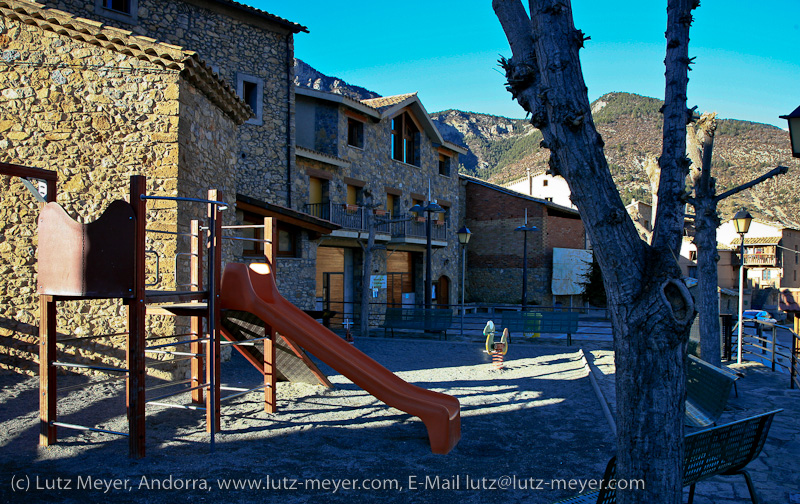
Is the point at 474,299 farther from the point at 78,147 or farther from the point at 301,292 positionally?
the point at 78,147

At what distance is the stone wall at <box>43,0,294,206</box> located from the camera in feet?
44.0

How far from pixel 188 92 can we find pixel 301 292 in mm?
8149

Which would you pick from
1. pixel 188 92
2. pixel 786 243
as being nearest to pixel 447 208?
pixel 188 92

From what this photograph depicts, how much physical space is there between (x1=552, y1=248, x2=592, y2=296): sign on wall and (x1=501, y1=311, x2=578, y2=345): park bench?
14.5 m

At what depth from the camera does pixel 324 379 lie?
8266mm

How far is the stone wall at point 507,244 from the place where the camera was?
94.1ft

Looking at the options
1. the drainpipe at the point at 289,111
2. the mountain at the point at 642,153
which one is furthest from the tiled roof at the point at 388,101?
the mountain at the point at 642,153

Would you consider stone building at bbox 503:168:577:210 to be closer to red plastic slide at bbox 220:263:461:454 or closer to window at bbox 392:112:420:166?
window at bbox 392:112:420:166

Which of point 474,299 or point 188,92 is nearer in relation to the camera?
point 188,92

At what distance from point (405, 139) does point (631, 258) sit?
21682 millimetres

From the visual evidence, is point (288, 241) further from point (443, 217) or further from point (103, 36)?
point (443, 217)

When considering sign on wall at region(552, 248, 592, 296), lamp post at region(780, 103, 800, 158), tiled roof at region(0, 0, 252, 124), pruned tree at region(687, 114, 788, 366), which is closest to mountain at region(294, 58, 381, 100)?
sign on wall at region(552, 248, 592, 296)

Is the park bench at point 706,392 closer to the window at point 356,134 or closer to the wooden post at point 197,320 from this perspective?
the wooden post at point 197,320

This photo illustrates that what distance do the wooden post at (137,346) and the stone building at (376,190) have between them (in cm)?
1070
